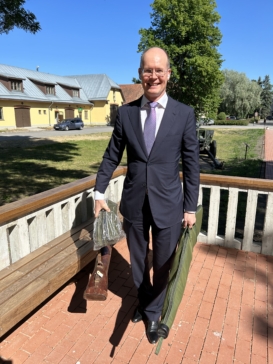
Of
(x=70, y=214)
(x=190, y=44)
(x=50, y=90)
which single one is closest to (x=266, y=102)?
(x=190, y=44)

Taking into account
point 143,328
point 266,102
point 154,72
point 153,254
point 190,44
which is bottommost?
point 143,328

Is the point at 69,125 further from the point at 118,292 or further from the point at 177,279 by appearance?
the point at 177,279

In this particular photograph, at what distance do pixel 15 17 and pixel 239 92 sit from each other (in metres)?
55.7

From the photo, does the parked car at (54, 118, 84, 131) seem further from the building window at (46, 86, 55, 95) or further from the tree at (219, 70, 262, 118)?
the tree at (219, 70, 262, 118)

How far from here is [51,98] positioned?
36.0m

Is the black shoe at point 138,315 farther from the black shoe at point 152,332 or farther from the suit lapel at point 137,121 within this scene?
the suit lapel at point 137,121

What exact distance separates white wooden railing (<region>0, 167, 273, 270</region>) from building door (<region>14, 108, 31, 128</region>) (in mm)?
30746

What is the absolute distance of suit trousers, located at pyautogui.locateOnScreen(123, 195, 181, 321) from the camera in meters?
2.23

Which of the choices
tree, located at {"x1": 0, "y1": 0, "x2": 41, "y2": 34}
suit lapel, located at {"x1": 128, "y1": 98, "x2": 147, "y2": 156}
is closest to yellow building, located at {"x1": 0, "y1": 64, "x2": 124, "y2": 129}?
tree, located at {"x1": 0, "y1": 0, "x2": 41, "y2": 34}

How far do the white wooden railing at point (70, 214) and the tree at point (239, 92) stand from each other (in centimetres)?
5795

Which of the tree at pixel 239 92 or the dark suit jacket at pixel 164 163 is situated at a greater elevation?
the tree at pixel 239 92

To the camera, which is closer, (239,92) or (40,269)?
(40,269)

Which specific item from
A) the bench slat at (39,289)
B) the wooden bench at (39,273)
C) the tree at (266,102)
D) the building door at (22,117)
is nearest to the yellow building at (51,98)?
the building door at (22,117)

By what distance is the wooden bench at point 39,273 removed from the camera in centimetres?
200
